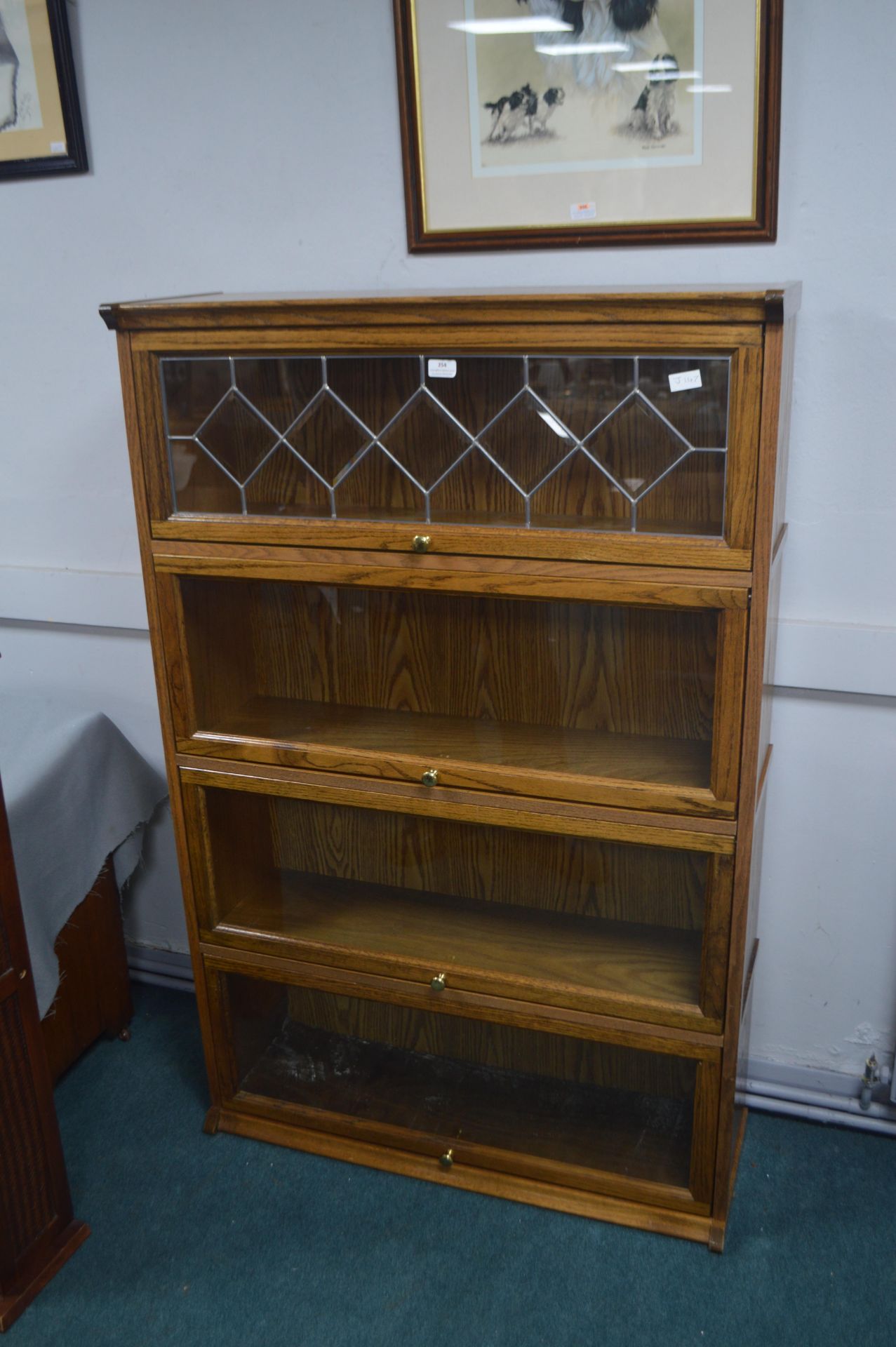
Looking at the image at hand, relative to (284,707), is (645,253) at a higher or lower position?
higher

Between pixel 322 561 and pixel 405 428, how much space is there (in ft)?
0.74

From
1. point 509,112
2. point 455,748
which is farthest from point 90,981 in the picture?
point 509,112

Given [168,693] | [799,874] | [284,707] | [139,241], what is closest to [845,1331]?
[799,874]

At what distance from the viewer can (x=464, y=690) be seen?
1834mm

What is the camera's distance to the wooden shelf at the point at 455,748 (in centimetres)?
163

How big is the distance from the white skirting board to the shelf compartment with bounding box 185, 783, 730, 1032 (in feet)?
1.31

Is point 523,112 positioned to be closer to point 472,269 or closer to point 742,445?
point 472,269

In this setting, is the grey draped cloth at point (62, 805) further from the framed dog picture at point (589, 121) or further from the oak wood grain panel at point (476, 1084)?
the framed dog picture at point (589, 121)

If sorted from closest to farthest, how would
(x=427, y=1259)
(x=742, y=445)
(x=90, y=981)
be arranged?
1. (x=742, y=445)
2. (x=427, y=1259)
3. (x=90, y=981)

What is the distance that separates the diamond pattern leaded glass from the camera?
4.80ft

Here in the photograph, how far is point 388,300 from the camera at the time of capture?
4.84 feet

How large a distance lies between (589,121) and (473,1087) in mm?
1594

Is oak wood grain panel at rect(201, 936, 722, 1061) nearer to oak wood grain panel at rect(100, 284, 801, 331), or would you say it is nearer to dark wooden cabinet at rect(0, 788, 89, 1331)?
dark wooden cabinet at rect(0, 788, 89, 1331)

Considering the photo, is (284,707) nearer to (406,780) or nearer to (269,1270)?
(406,780)
